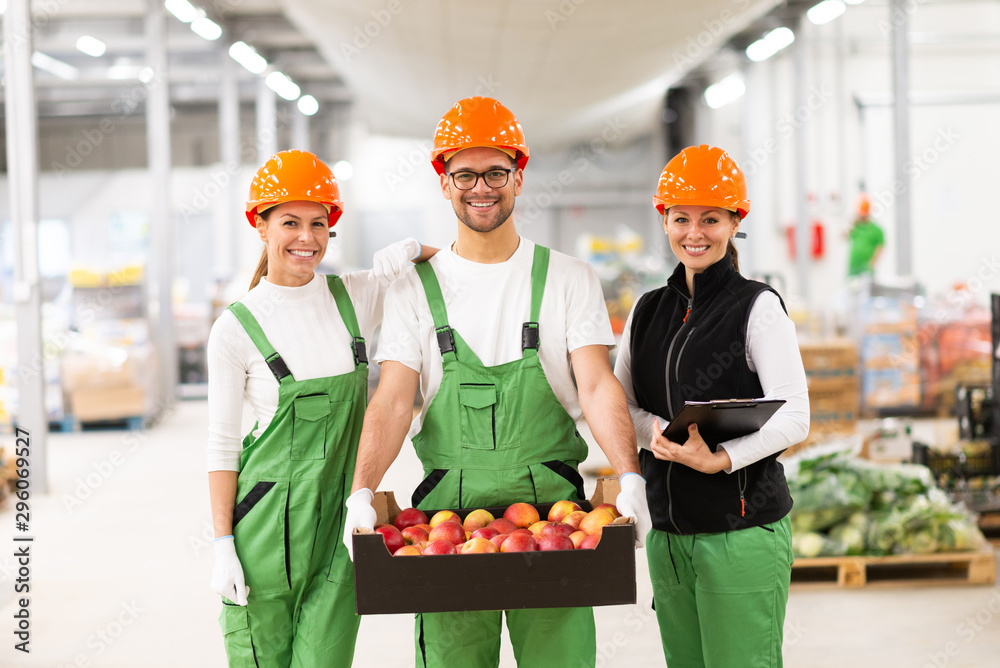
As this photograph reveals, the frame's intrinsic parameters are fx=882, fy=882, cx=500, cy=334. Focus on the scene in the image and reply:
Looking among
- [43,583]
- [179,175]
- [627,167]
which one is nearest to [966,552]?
[43,583]

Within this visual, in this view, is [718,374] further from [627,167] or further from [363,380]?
[627,167]

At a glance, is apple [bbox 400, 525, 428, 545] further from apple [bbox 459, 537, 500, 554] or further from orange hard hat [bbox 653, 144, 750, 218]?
orange hard hat [bbox 653, 144, 750, 218]

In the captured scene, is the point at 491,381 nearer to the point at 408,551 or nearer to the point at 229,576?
the point at 408,551

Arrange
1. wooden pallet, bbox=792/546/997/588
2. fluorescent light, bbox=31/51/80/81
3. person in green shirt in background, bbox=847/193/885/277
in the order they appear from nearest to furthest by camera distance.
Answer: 1. wooden pallet, bbox=792/546/997/588
2. person in green shirt in background, bbox=847/193/885/277
3. fluorescent light, bbox=31/51/80/81

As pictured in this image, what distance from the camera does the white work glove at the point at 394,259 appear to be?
2473 mm

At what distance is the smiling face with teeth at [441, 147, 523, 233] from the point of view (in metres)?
2.22

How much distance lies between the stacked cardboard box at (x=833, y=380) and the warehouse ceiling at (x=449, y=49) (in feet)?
9.82

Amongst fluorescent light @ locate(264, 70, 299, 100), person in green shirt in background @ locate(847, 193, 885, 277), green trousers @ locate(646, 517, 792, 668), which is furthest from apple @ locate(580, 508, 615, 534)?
fluorescent light @ locate(264, 70, 299, 100)

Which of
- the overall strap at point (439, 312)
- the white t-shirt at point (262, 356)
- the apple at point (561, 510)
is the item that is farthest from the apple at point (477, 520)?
the white t-shirt at point (262, 356)

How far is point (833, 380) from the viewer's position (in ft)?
26.1

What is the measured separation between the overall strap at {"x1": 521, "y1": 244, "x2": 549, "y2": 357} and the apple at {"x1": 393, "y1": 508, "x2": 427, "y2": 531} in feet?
1.57

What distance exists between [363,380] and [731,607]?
43.8 inches

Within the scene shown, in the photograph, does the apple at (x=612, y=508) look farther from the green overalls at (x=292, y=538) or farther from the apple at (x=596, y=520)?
the green overalls at (x=292, y=538)

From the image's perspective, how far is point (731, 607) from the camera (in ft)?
7.20
